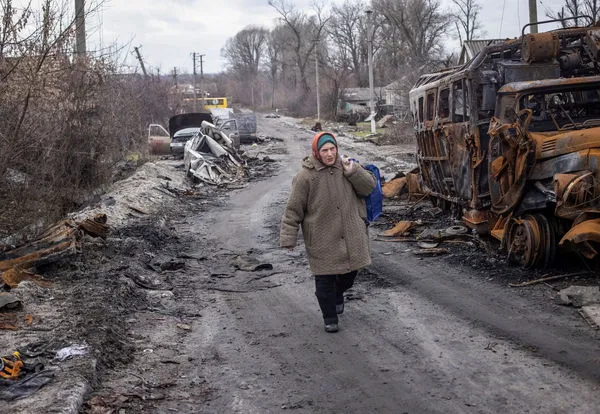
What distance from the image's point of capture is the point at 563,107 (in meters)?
9.51

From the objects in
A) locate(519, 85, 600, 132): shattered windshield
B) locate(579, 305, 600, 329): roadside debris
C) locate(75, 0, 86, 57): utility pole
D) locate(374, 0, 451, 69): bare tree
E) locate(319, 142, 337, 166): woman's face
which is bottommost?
locate(579, 305, 600, 329): roadside debris

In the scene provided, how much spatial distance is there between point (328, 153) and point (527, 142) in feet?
10.4

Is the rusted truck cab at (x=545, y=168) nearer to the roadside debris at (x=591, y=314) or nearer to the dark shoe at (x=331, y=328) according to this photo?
the roadside debris at (x=591, y=314)

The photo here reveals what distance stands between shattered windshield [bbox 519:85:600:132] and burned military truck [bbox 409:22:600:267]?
1 centimetres

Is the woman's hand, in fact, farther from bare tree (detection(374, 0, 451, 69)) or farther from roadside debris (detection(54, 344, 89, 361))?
bare tree (detection(374, 0, 451, 69))

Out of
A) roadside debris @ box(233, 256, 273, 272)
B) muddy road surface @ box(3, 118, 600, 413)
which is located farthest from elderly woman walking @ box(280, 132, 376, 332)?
roadside debris @ box(233, 256, 273, 272)

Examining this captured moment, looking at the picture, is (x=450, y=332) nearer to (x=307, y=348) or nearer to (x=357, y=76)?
(x=307, y=348)

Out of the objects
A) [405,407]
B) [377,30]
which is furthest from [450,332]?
[377,30]

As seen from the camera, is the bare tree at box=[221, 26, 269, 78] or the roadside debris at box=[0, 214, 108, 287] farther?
the bare tree at box=[221, 26, 269, 78]

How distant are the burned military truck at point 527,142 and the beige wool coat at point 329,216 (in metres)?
2.31

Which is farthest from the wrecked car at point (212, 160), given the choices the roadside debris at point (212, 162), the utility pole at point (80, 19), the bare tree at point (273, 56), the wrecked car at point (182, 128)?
the bare tree at point (273, 56)

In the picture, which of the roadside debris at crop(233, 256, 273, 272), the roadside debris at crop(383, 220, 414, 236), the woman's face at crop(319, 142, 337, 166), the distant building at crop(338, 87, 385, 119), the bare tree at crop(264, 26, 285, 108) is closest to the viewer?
the woman's face at crop(319, 142, 337, 166)

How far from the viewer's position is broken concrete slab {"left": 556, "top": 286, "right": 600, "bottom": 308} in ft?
22.4

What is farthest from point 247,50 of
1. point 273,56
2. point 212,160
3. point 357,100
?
point 212,160
